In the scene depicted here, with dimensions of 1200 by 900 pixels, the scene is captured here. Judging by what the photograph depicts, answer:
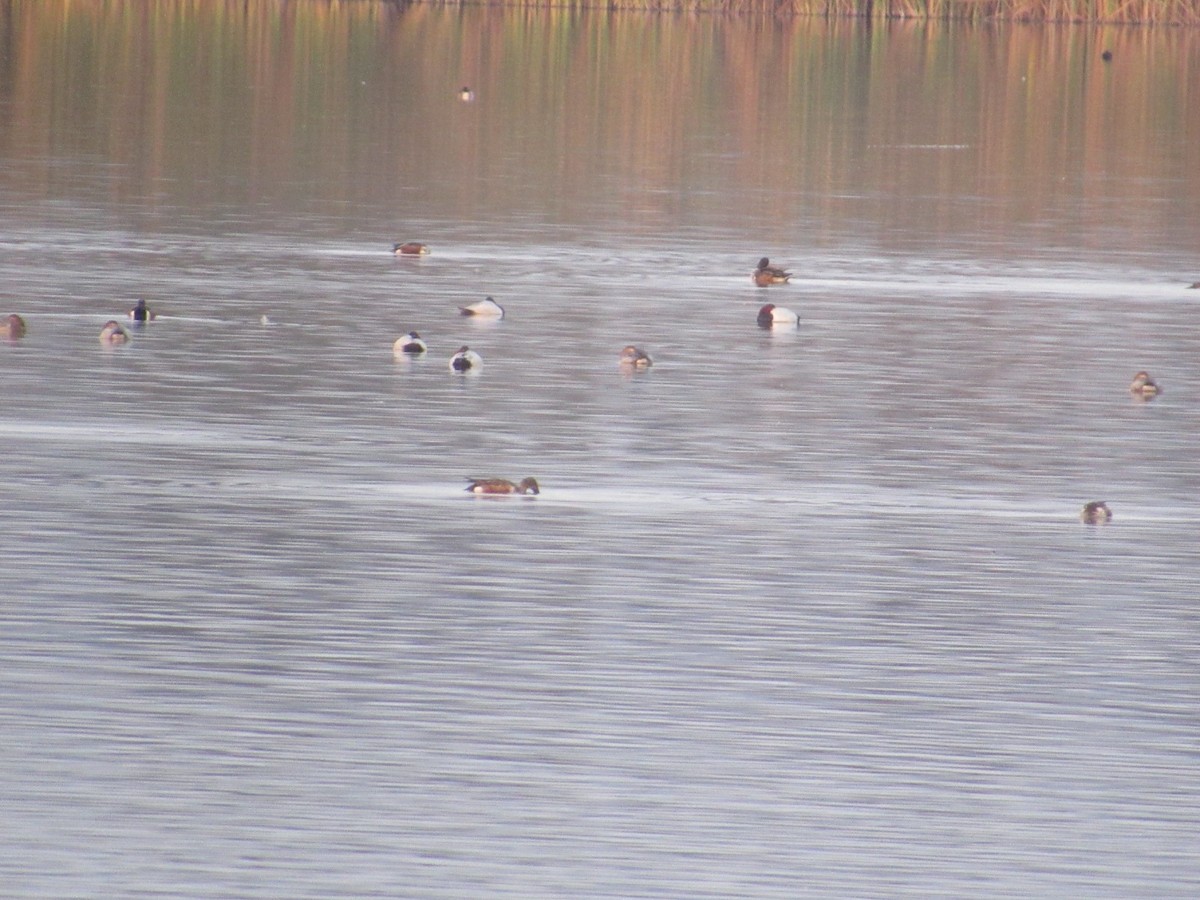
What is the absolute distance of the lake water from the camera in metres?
8.31

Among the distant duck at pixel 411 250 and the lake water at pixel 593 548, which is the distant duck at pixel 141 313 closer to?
the lake water at pixel 593 548

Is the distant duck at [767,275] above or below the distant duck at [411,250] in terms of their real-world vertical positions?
below

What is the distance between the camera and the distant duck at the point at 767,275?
22031mm

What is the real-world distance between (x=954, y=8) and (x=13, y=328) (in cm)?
5104

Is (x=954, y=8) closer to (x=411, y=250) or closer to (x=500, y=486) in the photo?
(x=411, y=250)

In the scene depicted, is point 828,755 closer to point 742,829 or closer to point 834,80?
point 742,829

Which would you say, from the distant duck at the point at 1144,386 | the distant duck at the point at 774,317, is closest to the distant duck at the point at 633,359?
the distant duck at the point at 774,317

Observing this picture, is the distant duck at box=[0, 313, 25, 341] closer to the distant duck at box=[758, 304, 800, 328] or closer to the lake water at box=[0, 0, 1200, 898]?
the lake water at box=[0, 0, 1200, 898]

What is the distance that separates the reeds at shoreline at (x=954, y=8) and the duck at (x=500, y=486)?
49973 mm

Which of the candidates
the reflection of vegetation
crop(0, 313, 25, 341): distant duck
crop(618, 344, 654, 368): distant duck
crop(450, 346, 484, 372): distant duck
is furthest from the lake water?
the reflection of vegetation

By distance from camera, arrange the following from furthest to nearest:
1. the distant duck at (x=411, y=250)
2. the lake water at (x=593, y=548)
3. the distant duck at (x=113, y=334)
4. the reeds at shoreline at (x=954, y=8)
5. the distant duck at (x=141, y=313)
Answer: the reeds at shoreline at (x=954, y=8)
the distant duck at (x=411, y=250)
the distant duck at (x=141, y=313)
the distant duck at (x=113, y=334)
the lake water at (x=593, y=548)

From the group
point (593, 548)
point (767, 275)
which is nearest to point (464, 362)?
point (593, 548)

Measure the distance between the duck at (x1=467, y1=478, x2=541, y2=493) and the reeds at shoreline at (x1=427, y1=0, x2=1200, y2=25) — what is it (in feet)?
164

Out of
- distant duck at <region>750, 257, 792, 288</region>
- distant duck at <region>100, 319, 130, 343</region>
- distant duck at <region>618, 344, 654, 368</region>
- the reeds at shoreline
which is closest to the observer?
distant duck at <region>618, 344, 654, 368</region>
